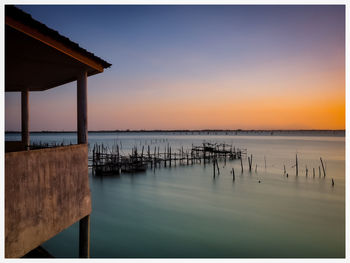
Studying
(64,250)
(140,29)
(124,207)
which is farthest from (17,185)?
(124,207)

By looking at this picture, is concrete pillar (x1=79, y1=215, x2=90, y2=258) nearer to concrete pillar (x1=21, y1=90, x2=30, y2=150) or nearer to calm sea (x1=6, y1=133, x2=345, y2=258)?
concrete pillar (x1=21, y1=90, x2=30, y2=150)

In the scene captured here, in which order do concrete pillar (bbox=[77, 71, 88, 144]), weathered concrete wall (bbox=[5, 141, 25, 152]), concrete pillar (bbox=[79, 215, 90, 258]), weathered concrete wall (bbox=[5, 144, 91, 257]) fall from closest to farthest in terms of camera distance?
weathered concrete wall (bbox=[5, 144, 91, 257]) → concrete pillar (bbox=[77, 71, 88, 144]) → concrete pillar (bbox=[79, 215, 90, 258]) → weathered concrete wall (bbox=[5, 141, 25, 152])

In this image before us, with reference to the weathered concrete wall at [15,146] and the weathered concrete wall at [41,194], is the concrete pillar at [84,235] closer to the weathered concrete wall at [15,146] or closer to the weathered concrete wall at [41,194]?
the weathered concrete wall at [41,194]

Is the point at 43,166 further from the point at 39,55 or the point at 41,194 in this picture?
the point at 39,55

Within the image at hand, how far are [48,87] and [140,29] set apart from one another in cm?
633

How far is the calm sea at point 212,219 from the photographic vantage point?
9.69 metres

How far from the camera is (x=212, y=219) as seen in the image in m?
12.8

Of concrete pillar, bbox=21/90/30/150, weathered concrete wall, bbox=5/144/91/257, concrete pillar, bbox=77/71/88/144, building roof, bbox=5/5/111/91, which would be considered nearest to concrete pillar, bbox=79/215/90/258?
weathered concrete wall, bbox=5/144/91/257

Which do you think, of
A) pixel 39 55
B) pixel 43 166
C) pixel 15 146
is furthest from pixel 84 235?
pixel 39 55

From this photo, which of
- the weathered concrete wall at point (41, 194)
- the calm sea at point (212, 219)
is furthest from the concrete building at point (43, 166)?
the calm sea at point (212, 219)

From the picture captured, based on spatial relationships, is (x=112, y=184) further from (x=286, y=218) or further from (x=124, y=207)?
(x=286, y=218)

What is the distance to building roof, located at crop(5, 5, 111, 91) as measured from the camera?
3211 mm

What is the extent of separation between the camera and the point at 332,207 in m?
14.8

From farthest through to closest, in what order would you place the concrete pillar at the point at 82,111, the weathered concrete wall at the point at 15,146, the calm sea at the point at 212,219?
the calm sea at the point at 212,219, the weathered concrete wall at the point at 15,146, the concrete pillar at the point at 82,111
